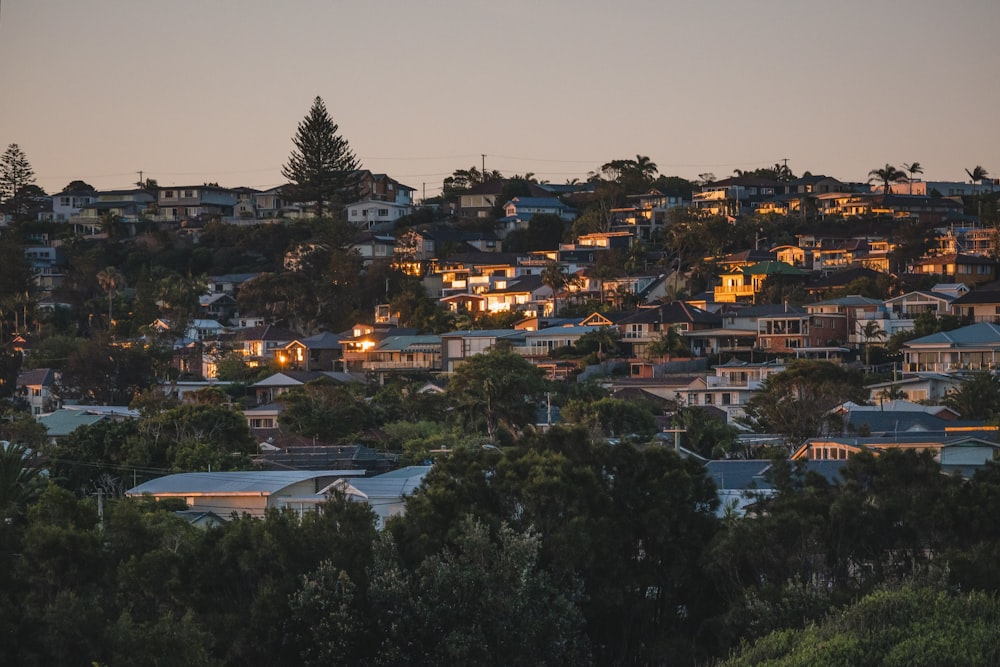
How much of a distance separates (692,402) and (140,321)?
36.0 m

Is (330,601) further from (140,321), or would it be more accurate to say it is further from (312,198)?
(312,198)

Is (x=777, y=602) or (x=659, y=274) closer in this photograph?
(x=777, y=602)

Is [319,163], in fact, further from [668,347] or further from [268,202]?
[668,347]

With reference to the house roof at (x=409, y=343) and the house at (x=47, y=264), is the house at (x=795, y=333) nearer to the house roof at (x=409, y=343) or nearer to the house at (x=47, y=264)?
the house roof at (x=409, y=343)

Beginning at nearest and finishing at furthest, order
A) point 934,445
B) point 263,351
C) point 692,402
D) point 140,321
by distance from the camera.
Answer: point 934,445
point 692,402
point 263,351
point 140,321

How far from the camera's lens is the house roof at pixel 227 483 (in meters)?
36.7

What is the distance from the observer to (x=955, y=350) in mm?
59094

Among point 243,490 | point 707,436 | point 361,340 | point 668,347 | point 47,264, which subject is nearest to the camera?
point 243,490

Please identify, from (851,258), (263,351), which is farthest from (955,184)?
(263,351)

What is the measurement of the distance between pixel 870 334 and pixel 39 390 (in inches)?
1391

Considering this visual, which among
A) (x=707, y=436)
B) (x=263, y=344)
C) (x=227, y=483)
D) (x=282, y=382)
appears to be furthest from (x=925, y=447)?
(x=263, y=344)

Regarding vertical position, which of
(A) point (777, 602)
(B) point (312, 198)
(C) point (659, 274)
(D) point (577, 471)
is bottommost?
(A) point (777, 602)

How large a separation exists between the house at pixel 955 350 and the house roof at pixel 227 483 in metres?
27.5

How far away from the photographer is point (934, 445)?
119 feet
